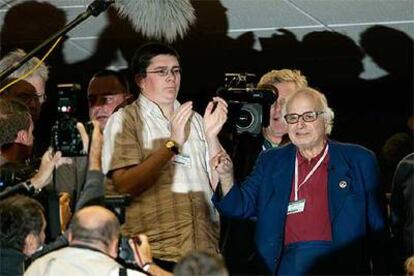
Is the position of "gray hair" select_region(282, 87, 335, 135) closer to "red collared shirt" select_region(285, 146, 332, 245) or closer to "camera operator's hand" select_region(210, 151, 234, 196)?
"red collared shirt" select_region(285, 146, 332, 245)

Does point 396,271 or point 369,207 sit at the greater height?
point 369,207

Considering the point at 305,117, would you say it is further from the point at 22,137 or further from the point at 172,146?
the point at 22,137

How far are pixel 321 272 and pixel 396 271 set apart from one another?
0.52m

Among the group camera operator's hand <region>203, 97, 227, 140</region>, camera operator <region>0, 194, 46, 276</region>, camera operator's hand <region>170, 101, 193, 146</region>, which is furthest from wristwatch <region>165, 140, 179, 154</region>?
camera operator <region>0, 194, 46, 276</region>

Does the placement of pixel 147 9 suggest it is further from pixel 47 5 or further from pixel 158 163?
pixel 47 5

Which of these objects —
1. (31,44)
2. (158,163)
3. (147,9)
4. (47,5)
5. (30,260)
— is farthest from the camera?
(31,44)

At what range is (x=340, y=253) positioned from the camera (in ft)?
16.6

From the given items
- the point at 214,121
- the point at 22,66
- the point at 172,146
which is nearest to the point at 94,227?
the point at 172,146

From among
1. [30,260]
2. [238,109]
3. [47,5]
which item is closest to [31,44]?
[47,5]

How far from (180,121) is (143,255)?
25.8 inches

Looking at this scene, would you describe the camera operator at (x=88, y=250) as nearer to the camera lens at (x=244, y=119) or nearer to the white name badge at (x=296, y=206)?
the white name badge at (x=296, y=206)

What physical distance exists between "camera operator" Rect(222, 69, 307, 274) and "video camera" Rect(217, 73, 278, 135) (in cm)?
8

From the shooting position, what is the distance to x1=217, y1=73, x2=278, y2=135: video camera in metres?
5.47

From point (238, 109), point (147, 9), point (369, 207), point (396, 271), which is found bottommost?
point (396, 271)
